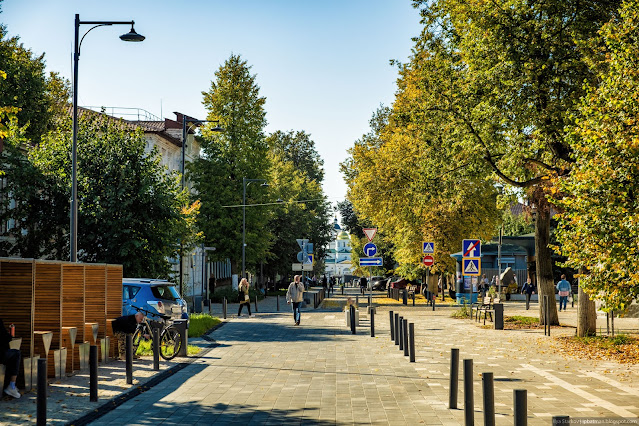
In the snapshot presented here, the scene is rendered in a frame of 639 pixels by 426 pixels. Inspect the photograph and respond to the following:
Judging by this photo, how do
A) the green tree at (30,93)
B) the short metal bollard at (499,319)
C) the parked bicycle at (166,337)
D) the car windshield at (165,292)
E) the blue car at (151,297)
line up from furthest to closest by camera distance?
1. the green tree at (30,93)
2. the short metal bollard at (499,319)
3. the car windshield at (165,292)
4. the blue car at (151,297)
5. the parked bicycle at (166,337)

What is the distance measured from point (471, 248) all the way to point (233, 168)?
31971mm

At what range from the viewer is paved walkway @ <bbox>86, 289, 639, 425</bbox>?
10164 millimetres

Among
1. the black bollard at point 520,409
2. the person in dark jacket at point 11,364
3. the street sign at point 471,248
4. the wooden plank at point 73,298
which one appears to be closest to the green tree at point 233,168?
the street sign at point 471,248

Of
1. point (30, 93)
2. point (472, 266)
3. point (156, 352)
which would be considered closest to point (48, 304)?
point (156, 352)

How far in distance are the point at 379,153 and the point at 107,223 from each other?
21.6 m

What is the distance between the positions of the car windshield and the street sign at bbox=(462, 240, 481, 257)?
1037 cm

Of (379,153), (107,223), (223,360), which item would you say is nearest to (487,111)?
(223,360)

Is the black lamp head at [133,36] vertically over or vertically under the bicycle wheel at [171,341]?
over

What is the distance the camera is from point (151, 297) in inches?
869

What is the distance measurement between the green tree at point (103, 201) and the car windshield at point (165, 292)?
16.1ft

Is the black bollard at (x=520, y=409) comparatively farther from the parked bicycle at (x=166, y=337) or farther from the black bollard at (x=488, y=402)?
the parked bicycle at (x=166, y=337)

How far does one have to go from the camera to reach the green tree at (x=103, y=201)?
2770 cm

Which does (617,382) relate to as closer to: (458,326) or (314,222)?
(458,326)

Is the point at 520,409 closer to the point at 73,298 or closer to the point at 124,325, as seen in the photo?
the point at 73,298
